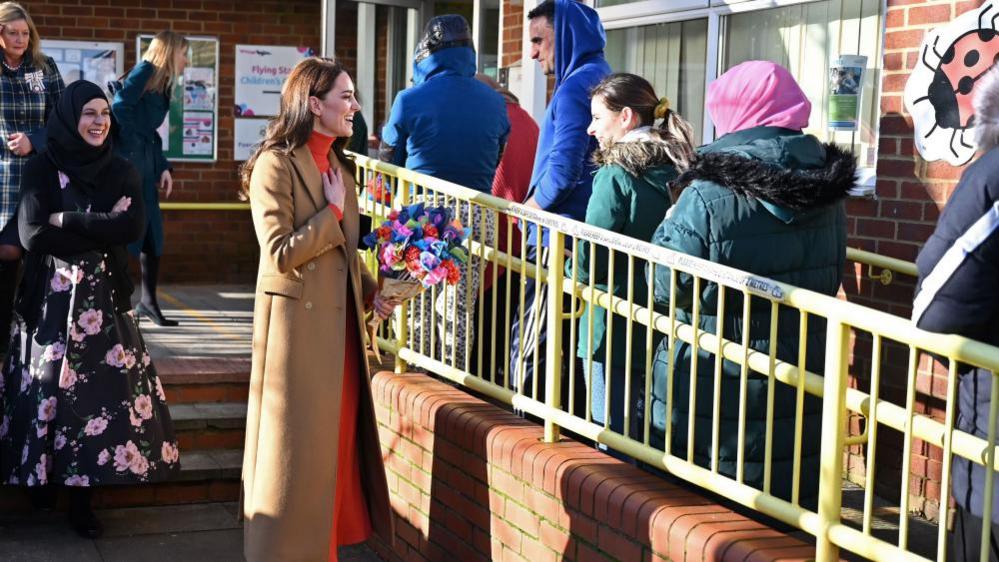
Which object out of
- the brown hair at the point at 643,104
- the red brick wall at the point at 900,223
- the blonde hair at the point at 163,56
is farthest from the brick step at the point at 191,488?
the red brick wall at the point at 900,223

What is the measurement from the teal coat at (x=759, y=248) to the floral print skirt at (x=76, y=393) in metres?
2.68

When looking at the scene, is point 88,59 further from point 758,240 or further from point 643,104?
point 758,240

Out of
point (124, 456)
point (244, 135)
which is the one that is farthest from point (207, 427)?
point (244, 135)

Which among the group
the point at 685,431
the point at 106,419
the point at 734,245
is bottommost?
the point at 106,419

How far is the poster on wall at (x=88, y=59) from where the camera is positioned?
10945 millimetres

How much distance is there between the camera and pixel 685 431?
3869mm

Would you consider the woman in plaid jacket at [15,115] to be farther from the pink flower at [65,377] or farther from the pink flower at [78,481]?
the pink flower at [78,481]

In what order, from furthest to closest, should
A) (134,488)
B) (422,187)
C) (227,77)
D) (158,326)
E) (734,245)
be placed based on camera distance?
(227,77) → (158,326) → (134,488) → (422,187) → (734,245)

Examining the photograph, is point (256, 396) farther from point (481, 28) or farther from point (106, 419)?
point (481, 28)

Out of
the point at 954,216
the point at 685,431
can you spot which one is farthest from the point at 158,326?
the point at 954,216

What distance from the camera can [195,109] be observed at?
1135cm

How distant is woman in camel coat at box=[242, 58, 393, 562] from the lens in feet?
14.5

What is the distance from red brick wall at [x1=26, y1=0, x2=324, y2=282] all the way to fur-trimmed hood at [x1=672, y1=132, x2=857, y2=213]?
8.20m

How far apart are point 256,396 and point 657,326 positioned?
4.83ft
